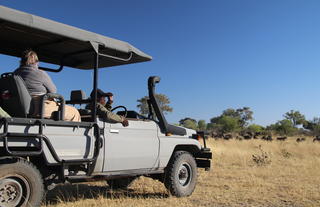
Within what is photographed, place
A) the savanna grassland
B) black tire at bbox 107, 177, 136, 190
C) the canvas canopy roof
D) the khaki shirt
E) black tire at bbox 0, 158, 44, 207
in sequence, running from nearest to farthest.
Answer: black tire at bbox 0, 158, 44, 207 < the canvas canopy roof < the khaki shirt < the savanna grassland < black tire at bbox 107, 177, 136, 190

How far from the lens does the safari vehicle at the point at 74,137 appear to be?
449cm

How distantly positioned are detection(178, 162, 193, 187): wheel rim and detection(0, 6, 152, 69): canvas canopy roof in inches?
86.3

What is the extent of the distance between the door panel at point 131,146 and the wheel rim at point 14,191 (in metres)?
1.33

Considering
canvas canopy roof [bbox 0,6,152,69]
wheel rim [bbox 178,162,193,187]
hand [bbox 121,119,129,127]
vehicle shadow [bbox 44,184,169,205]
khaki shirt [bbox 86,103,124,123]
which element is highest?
canvas canopy roof [bbox 0,6,152,69]

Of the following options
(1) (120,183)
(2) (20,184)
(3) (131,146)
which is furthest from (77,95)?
(1) (120,183)

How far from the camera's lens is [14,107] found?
4812 mm

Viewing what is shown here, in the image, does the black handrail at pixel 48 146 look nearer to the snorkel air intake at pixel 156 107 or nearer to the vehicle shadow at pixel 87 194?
the vehicle shadow at pixel 87 194

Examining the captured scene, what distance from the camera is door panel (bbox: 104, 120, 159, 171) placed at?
5.67m

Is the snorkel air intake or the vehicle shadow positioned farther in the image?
the snorkel air intake

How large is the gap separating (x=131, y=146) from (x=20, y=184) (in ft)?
6.38

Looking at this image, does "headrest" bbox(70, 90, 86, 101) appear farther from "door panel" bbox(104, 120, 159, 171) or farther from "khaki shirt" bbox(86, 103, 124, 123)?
"door panel" bbox(104, 120, 159, 171)

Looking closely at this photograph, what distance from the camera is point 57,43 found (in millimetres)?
5887

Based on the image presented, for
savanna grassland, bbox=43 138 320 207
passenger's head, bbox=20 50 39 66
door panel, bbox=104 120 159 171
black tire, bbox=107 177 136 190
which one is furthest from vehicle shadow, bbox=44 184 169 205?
passenger's head, bbox=20 50 39 66

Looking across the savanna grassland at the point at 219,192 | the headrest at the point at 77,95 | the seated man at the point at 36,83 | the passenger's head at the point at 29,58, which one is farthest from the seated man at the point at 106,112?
the savanna grassland at the point at 219,192
